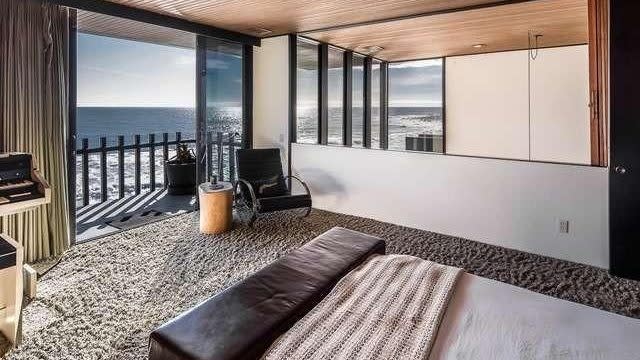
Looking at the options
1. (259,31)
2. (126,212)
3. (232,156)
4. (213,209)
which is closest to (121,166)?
(126,212)

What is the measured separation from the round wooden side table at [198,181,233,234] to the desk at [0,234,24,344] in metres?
1.95

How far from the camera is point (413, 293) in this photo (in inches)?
63.7

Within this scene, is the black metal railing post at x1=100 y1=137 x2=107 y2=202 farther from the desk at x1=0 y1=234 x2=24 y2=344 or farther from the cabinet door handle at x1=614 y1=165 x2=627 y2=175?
the cabinet door handle at x1=614 y1=165 x2=627 y2=175

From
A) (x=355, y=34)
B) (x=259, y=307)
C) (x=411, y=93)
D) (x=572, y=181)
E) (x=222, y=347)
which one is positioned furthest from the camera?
(x=411, y=93)

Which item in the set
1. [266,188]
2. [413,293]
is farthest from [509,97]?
[413,293]

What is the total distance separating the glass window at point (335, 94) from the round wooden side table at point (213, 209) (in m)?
2.21

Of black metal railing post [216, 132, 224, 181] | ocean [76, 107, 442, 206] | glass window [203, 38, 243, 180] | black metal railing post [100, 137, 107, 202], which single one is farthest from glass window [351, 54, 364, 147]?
black metal railing post [100, 137, 107, 202]

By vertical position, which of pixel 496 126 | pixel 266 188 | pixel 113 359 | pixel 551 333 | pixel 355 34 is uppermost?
pixel 355 34

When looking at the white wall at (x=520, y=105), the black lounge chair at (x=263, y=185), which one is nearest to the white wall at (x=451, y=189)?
the black lounge chair at (x=263, y=185)

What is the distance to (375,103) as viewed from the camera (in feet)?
22.9

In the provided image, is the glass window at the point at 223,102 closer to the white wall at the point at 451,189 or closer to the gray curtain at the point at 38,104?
the white wall at the point at 451,189

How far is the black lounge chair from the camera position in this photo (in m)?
4.30

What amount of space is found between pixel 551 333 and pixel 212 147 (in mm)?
4668

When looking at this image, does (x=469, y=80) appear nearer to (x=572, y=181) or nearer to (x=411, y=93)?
(x=411, y=93)
